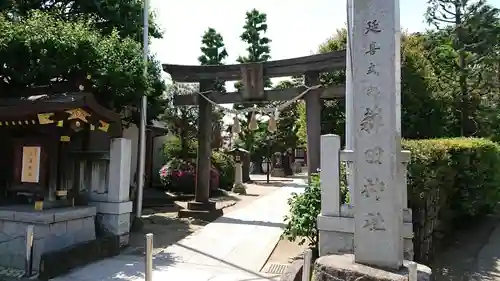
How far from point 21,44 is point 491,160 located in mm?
12637

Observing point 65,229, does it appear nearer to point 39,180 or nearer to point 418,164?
point 39,180

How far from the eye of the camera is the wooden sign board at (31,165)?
299 inches

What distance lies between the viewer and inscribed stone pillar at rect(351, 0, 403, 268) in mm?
4547

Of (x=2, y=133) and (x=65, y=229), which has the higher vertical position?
(x=2, y=133)

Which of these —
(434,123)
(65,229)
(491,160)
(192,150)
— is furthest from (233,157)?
(65,229)

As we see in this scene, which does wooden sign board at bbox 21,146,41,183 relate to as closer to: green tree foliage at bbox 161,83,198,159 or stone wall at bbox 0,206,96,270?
stone wall at bbox 0,206,96,270

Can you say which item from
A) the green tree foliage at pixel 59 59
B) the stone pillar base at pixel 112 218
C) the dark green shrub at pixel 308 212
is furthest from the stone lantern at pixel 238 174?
the dark green shrub at pixel 308 212

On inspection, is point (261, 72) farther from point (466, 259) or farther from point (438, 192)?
point (466, 259)

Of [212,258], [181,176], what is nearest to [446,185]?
[212,258]

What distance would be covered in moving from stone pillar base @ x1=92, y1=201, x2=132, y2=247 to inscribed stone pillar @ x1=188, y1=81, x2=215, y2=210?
3.65m

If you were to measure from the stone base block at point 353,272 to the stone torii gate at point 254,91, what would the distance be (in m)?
5.10

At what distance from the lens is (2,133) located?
336 inches

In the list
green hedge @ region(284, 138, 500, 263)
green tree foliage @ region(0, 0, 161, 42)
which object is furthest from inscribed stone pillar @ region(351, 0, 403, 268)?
green tree foliage @ region(0, 0, 161, 42)

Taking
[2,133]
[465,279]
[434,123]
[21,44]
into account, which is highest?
[21,44]
